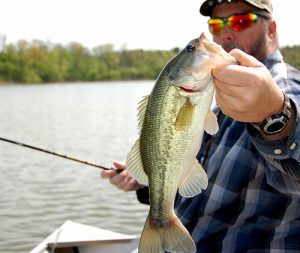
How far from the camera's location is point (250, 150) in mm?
2846

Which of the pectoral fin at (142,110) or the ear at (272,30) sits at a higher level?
the ear at (272,30)

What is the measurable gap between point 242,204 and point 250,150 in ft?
1.11

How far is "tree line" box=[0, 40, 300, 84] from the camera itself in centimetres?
8169

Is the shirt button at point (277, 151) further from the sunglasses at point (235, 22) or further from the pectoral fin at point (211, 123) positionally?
the sunglasses at point (235, 22)

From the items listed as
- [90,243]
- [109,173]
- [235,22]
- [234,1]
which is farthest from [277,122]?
[90,243]

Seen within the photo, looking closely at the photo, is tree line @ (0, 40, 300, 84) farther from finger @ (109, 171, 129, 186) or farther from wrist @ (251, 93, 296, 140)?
wrist @ (251, 93, 296, 140)

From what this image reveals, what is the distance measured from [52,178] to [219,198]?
453 inches

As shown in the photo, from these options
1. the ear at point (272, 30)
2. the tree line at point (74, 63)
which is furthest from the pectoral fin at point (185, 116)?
the tree line at point (74, 63)

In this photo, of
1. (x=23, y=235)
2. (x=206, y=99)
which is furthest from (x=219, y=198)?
(x=23, y=235)

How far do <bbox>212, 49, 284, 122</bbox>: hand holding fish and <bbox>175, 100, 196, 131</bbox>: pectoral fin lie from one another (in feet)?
0.40

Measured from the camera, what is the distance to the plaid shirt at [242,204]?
2.75 metres

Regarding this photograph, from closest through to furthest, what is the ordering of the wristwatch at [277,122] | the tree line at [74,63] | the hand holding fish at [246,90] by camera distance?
the hand holding fish at [246,90] < the wristwatch at [277,122] < the tree line at [74,63]

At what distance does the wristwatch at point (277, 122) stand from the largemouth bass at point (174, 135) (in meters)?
0.22

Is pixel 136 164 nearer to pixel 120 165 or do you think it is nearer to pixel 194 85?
pixel 194 85
